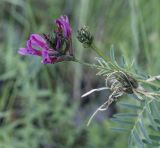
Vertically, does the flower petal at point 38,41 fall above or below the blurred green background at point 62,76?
below

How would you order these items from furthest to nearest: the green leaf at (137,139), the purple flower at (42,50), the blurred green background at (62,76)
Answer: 1. the blurred green background at (62,76)
2. the green leaf at (137,139)
3. the purple flower at (42,50)

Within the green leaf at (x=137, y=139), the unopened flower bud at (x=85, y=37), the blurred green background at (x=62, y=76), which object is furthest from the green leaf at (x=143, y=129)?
the blurred green background at (x=62, y=76)

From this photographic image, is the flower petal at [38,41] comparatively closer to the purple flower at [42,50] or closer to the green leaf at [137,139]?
the purple flower at [42,50]

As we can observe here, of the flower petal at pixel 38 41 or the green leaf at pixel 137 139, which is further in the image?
the green leaf at pixel 137 139

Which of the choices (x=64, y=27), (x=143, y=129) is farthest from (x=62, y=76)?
(x=64, y=27)

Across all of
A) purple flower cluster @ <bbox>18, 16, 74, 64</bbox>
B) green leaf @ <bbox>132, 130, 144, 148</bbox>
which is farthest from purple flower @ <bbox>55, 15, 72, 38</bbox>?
green leaf @ <bbox>132, 130, 144, 148</bbox>

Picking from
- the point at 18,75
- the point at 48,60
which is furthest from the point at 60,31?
the point at 18,75
